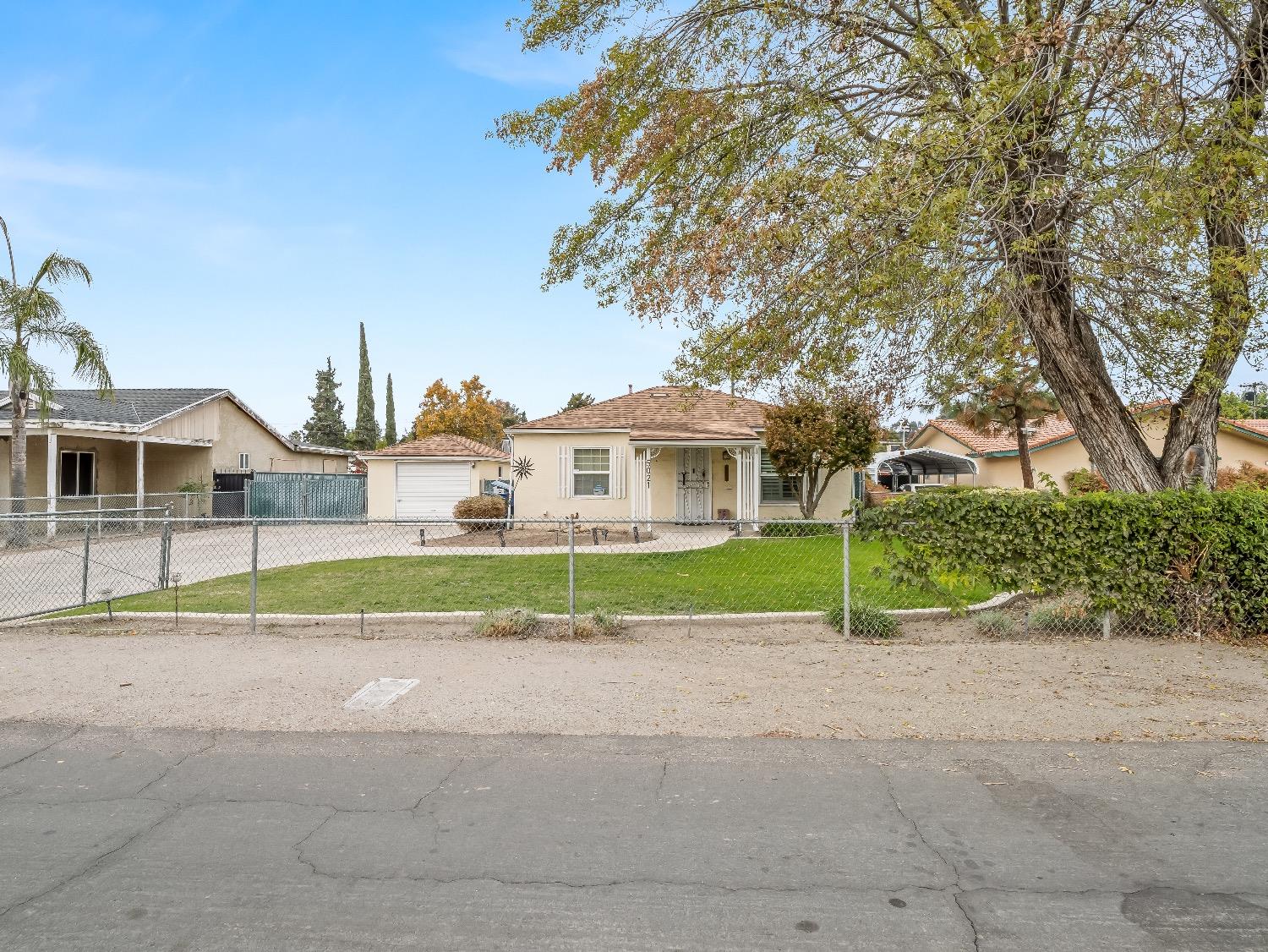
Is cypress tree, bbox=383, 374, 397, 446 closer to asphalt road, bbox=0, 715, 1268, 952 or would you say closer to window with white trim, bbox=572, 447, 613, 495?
window with white trim, bbox=572, 447, 613, 495

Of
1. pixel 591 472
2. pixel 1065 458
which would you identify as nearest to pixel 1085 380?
pixel 591 472

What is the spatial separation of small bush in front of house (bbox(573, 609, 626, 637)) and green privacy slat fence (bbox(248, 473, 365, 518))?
19.8m

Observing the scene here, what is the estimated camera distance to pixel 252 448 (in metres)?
29.1

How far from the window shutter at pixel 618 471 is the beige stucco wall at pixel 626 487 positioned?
3.4 inches

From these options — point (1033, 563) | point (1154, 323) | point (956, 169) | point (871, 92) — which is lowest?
point (1033, 563)

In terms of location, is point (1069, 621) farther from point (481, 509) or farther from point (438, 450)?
point (438, 450)

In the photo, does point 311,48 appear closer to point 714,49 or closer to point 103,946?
point 714,49

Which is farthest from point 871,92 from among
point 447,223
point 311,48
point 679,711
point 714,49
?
point 447,223

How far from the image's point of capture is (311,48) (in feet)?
37.2

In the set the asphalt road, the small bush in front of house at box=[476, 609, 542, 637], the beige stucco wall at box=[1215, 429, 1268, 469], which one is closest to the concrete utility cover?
the asphalt road

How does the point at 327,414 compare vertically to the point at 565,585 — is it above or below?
above

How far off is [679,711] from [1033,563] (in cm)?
454

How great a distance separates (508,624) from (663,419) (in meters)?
14.0

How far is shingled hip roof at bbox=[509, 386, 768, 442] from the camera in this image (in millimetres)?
19781
